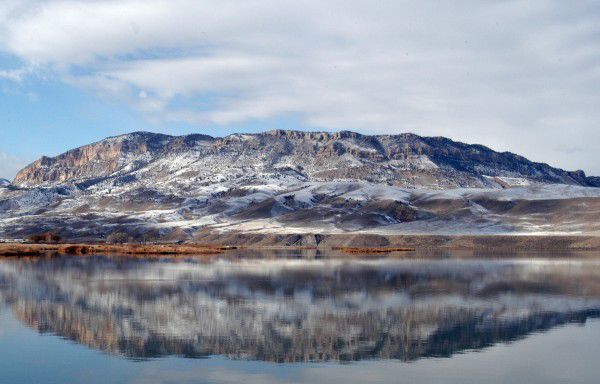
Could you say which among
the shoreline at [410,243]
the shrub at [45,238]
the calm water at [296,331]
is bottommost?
the calm water at [296,331]

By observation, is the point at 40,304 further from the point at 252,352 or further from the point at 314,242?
the point at 314,242

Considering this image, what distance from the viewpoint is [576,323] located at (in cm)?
4025

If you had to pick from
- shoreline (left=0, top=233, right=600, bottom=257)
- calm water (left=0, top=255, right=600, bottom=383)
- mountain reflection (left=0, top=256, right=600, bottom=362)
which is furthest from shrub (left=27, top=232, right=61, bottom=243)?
calm water (left=0, top=255, right=600, bottom=383)

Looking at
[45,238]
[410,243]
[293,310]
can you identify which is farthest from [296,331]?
[45,238]

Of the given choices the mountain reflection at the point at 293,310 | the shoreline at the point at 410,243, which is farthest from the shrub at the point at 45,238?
the mountain reflection at the point at 293,310

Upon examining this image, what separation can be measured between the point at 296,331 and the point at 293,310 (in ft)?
25.9

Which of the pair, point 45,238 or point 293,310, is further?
point 45,238

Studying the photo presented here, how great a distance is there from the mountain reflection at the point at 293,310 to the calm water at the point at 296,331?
4.2 inches

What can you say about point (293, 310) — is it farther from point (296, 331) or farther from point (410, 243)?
point (410, 243)

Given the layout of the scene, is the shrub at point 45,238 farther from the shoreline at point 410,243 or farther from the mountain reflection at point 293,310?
the mountain reflection at point 293,310

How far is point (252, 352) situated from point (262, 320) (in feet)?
29.7

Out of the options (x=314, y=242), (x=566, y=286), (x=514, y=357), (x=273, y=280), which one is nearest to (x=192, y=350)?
(x=514, y=357)

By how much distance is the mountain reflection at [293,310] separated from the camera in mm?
32625

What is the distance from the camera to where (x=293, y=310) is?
44.2m
